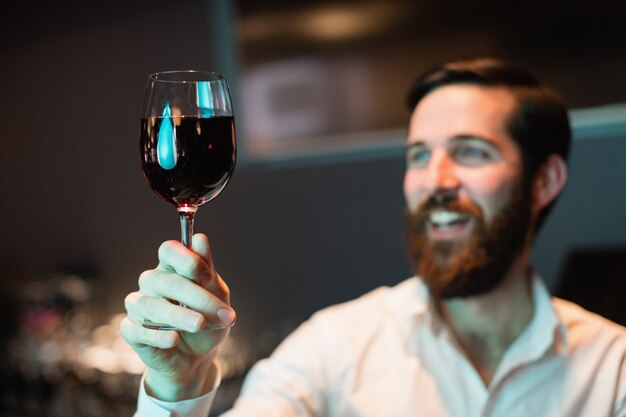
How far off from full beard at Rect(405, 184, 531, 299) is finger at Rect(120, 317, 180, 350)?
2.51 feet

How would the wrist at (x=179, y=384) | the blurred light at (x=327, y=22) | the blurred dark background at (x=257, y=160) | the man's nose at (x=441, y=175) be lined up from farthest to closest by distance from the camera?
the blurred light at (x=327, y=22) → the blurred dark background at (x=257, y=160) → the man's nose at (x=441, y=175) → the wrist at (x=179, y=384)

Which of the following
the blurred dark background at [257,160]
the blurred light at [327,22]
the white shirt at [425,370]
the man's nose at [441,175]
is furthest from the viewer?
the blurred light at [327,22]

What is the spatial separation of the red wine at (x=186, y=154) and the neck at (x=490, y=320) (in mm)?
844

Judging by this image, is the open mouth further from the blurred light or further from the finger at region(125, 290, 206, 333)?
the blurred light

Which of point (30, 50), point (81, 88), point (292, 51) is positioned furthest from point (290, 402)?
point (30, 50)

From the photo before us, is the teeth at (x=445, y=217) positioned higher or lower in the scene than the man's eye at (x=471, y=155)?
lower

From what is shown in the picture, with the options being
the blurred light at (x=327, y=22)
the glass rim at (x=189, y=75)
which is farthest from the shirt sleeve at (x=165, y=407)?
the blurred light at (x=327, y=22)

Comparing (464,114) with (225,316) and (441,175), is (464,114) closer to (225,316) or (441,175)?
(441,175)

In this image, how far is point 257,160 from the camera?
296 cm

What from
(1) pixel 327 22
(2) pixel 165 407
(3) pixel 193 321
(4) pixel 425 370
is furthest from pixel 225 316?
(1) pixel 327 22

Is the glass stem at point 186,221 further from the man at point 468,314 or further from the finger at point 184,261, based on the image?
the man at point 468,314

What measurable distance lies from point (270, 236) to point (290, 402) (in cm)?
138

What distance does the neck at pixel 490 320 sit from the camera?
5.42ft

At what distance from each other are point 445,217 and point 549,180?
1.06ft
